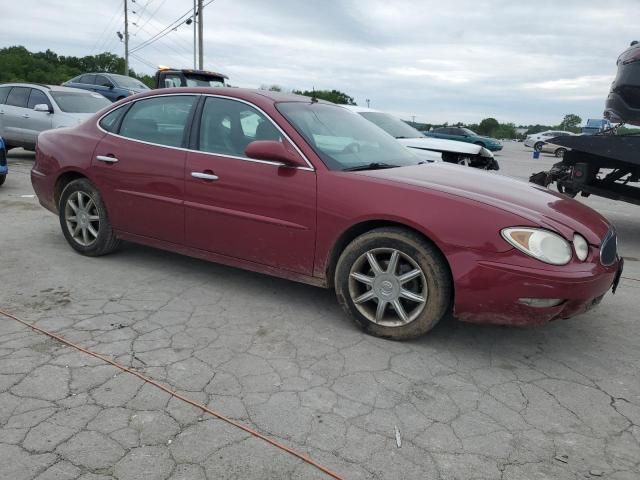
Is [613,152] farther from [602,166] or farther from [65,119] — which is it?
[65,119]

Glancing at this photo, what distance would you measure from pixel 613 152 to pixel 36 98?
10.8 metres

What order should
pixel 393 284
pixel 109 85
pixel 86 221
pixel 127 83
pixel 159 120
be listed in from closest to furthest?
pixel 393 284, pixel 159 120, pixel 86 221, pixel 109 85, pixel 127 83

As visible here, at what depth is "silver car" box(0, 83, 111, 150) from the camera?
11.1 m

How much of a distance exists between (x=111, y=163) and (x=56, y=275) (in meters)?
1.02

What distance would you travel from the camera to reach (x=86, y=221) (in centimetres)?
494

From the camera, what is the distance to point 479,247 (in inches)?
124

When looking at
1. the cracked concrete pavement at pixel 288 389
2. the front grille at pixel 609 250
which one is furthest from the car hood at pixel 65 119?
the front grille at pixel 609 250

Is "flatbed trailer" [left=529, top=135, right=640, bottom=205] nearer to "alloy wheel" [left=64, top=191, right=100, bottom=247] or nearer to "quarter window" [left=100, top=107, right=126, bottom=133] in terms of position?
"quarter window" [left=100, top=107, right=126, bottom=133]

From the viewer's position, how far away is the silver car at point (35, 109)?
436 inches

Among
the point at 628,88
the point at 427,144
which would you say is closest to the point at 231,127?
the point at 628,88

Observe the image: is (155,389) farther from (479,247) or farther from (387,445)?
(479,247)

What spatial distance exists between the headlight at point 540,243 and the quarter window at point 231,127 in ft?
5.65

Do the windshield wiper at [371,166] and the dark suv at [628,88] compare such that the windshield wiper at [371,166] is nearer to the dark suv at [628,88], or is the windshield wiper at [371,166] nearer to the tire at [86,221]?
the tire at [86,221]

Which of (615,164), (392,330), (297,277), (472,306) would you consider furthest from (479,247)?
(615,164)
